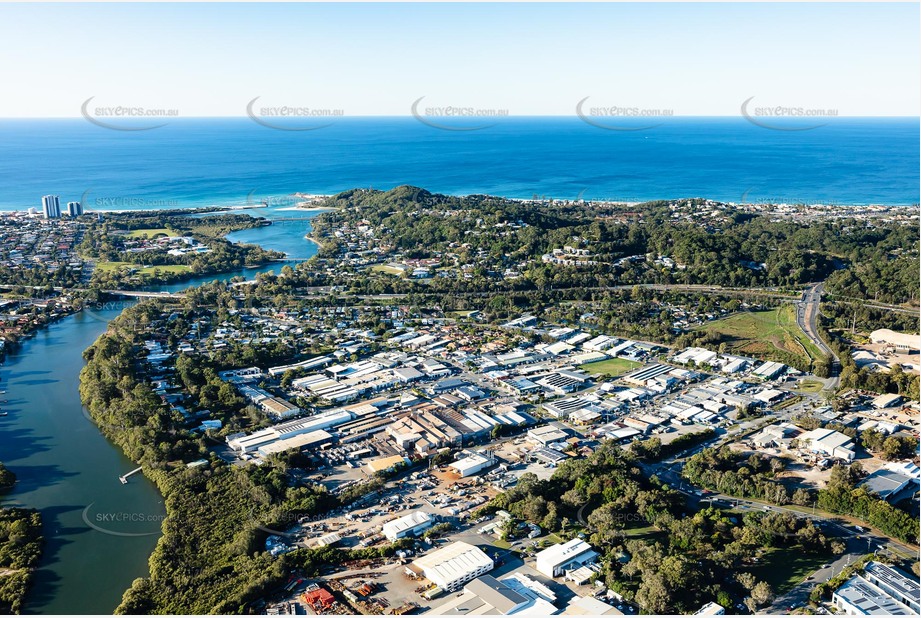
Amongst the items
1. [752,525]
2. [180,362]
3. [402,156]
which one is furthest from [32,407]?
[402,156]

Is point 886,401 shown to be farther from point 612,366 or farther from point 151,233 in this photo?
point 151,233

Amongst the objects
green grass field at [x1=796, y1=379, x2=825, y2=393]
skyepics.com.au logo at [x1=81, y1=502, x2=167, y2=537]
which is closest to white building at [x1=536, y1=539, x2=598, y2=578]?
skyepics.com.au logo at [x1=81, y1=502, x2=167, y2=537]

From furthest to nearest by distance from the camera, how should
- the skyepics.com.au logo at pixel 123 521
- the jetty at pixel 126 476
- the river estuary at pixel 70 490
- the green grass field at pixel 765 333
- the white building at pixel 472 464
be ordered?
the green grass field at pixel 765 333
the jetty at pixel 126 476
the white building at pixel 472 464
the skyepics.com.au logo at pixel 123 521
the river estuary at pixel 70 490

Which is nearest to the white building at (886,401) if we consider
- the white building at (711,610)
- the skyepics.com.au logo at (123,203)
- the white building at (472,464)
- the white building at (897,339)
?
the white building at (897,339)

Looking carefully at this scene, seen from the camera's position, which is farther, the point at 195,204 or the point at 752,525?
the point at 195,204

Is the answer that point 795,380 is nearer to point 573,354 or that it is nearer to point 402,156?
point 573,354

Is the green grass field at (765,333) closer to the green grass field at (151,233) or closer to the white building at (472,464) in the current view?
the white building at (472,464)

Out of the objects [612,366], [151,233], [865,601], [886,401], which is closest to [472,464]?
[865,601]
